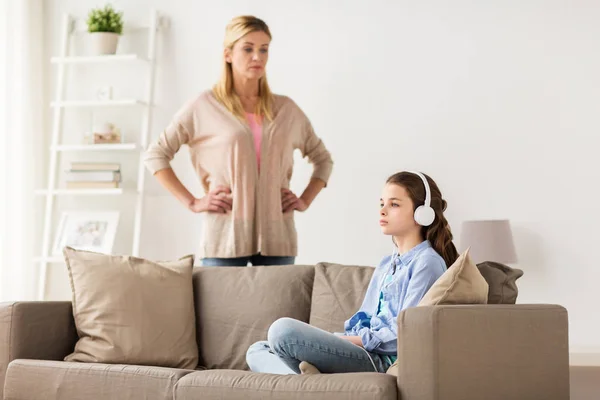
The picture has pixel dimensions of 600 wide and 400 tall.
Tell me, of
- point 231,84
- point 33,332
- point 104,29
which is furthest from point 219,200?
point 104,29

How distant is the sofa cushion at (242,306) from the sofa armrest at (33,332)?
0.50 metres

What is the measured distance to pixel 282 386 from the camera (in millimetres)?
2625

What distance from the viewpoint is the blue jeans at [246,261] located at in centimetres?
375

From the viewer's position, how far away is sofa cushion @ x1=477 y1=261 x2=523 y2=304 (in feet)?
9.35

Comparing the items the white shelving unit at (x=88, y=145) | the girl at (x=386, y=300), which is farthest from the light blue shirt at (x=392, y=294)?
the white shelving unit at (x=88, y=145)

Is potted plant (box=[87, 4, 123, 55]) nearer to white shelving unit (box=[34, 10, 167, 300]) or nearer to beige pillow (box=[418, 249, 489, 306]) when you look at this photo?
white shelving unit (box=[34, 10, 167, 300])

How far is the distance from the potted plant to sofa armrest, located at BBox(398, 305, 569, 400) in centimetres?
336

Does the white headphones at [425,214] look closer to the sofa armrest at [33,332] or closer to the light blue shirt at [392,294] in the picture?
the light blue shirt at [392,294]

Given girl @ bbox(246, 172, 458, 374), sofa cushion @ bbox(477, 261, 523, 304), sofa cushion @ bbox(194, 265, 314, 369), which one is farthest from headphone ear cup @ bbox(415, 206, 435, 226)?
sofa cushion @ bbox(194, 265, 314, 369)

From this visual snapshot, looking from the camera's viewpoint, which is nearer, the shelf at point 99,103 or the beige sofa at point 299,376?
the beige sofa at point 299,376

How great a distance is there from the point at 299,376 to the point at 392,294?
0.43 metres

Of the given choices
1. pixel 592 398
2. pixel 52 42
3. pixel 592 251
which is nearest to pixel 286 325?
pixel 592 398

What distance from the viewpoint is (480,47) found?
487 centimetres

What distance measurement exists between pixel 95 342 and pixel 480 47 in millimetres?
2646
